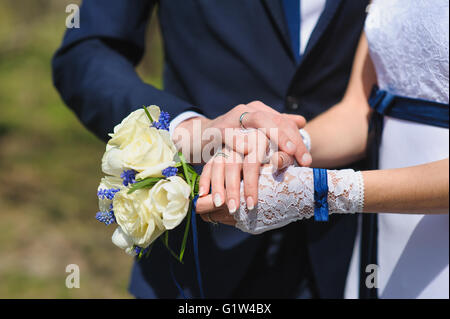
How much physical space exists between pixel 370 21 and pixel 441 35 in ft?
0.78

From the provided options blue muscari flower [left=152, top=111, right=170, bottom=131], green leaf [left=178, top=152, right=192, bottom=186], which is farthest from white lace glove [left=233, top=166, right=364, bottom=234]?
blue muscari flower [left=152, top=111, right=170, bottom=131]

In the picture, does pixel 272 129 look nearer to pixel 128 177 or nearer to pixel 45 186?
pixel 128 177

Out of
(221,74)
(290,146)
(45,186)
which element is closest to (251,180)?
(290,146)

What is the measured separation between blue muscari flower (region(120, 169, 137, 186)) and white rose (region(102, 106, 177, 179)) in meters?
0.01

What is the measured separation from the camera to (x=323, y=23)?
55.8 inches

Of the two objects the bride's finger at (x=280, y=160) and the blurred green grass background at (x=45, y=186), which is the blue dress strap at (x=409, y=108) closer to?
the bride's finger at (x=280, y=160)

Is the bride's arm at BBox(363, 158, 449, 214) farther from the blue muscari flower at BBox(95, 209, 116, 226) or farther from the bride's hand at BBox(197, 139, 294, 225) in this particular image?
the blue muscari flower at BBox(95, 209, 116, 226)

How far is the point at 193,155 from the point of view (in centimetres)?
115

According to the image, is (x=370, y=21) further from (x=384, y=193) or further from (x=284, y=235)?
(x=284, y=235)

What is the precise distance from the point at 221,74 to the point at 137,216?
2.19 ft

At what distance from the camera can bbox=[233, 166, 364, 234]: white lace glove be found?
1072 millimetres

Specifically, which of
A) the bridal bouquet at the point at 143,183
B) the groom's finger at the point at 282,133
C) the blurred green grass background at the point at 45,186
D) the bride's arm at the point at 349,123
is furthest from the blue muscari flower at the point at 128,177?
the blurred green grass background at the point at 45,186

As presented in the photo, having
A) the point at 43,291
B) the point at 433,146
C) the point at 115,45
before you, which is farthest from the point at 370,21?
the point at 43,291

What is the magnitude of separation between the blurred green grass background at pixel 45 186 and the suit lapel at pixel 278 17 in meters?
2.26
